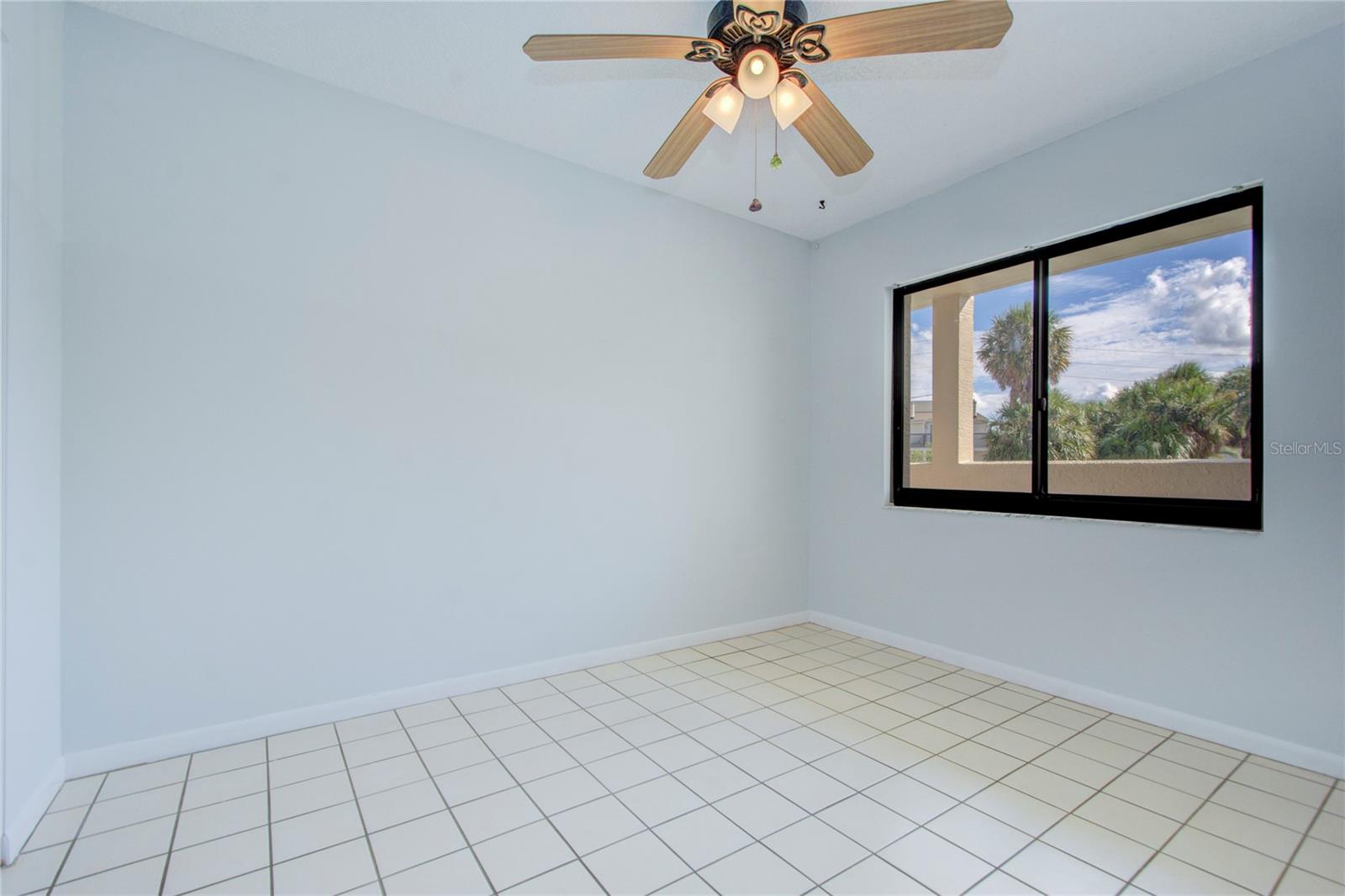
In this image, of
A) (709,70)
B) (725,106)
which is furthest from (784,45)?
(709,70)

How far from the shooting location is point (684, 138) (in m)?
2.29

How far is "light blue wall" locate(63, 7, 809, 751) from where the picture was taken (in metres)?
2.28

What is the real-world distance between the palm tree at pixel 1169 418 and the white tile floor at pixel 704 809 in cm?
125

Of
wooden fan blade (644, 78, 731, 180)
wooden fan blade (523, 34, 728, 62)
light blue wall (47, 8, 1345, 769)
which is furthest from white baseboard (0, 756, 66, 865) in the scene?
wooden fan blade (644, 78, 731, 180)

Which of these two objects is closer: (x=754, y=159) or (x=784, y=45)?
(x=784, y=45)

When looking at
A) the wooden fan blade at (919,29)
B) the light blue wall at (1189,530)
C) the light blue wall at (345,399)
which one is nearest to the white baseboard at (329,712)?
the light blue wall at (345,399)

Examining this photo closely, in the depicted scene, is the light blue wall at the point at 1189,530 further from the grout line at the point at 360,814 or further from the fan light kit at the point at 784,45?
the grout line at the point at 360,814

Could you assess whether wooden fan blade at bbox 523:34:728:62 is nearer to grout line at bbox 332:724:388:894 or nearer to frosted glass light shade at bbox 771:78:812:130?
frosted glass light shade at bbox 771:78:812:130

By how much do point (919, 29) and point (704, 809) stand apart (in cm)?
251

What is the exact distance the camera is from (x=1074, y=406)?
10.2ft

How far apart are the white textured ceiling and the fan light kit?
1.20 feet

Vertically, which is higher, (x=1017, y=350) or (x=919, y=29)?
(x=919, y=29)

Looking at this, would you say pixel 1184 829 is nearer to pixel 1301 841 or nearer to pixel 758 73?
pixel 1301 841

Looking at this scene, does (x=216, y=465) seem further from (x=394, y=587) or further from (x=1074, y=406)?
(x=1074, y=406)
